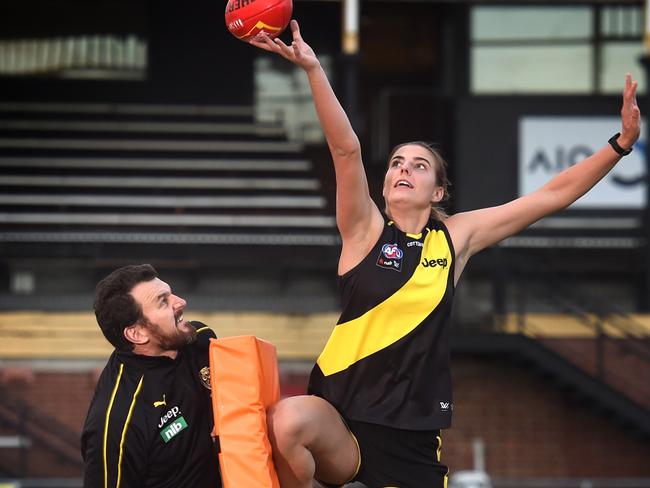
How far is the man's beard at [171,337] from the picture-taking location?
212 inches

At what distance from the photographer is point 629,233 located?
16.3m

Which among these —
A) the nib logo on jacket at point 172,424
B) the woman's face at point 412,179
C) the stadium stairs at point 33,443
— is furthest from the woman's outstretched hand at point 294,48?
the stadium stairs at point 33,443

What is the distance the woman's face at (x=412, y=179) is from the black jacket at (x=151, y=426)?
43.2 inches

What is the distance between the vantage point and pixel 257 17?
4.96 m

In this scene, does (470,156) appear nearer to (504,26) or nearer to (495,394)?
(504,26)

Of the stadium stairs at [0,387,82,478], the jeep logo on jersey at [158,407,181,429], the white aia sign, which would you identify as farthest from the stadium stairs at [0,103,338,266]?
the jeep logo on jersey at [158,407,181,429]

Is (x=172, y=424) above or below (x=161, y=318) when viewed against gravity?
below

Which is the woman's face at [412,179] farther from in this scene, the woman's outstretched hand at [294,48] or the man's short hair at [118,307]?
the man's short hair at [118,307]

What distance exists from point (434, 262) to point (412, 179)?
355 mm

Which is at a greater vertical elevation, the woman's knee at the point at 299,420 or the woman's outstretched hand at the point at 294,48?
the woman's outstretched hand at the point at 294,48

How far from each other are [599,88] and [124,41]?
630cm

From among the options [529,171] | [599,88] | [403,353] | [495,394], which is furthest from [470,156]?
[403,353]

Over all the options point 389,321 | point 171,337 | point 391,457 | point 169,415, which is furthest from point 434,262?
point 169,415

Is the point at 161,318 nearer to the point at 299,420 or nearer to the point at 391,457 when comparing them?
Answer: the point at 299,420
